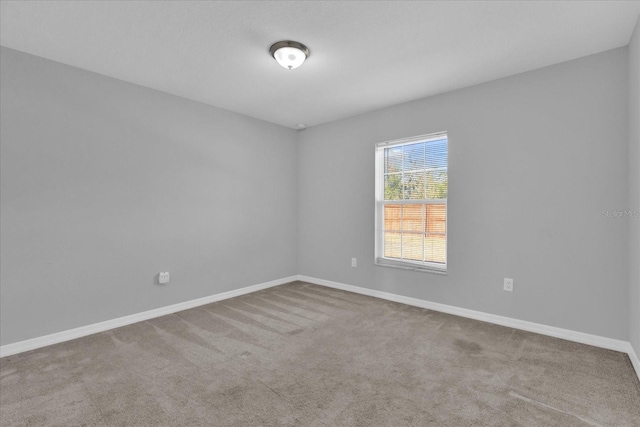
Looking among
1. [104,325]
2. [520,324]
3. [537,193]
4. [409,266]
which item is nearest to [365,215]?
[409,266]

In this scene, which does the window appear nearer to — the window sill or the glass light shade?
the window sill

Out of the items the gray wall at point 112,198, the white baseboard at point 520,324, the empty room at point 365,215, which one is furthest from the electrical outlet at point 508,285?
the gray wall at point 112,198

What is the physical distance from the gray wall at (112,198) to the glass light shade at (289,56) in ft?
5.51

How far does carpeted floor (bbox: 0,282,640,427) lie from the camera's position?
1729 mm

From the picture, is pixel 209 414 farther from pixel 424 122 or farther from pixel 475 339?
pixel 424 122

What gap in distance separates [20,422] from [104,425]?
1.62 ft

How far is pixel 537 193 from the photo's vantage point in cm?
289

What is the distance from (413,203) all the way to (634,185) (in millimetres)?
1977

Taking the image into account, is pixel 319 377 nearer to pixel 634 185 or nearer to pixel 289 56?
pixel 289 56

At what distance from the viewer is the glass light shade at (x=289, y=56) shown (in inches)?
97.6

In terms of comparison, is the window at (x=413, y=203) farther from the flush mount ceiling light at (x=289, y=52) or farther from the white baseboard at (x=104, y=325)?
the white baseboard at (x=104, y=325)

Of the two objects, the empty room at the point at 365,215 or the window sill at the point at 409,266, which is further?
the window sill at the point at 409,266

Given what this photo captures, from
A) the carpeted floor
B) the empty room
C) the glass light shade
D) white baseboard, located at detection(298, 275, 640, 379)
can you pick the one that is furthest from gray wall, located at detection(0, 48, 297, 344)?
white baseboard, located at detection(298, 275, 640, 379)

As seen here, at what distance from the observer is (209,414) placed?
1734 mm
